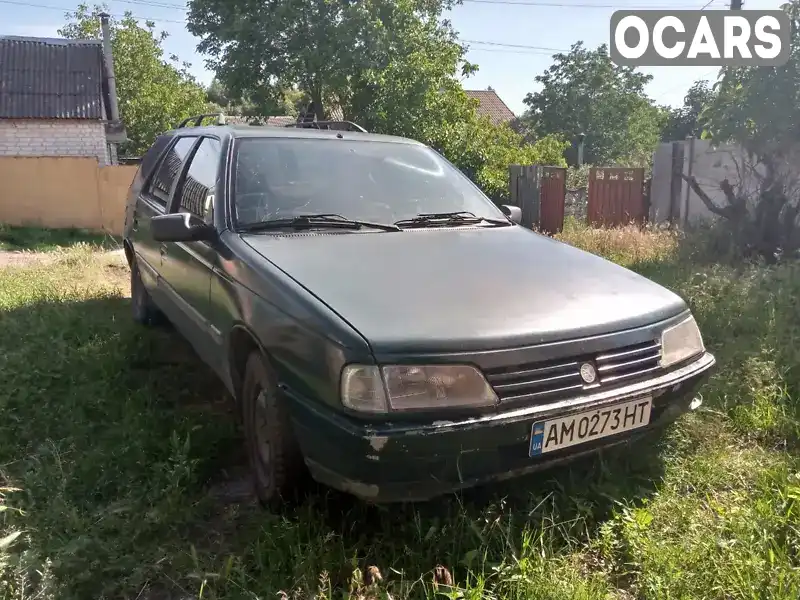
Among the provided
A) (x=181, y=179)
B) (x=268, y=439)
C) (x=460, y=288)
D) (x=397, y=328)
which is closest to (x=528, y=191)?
(x=181, y=179)

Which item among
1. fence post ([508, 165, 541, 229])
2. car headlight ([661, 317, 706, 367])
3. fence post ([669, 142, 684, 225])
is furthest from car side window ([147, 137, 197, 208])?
fence post ([669, 142, 684, 225])

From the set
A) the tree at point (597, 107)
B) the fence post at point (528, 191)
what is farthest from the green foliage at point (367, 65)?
the tree at point (597, 107)

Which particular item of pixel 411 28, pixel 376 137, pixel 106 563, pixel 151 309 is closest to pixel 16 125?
pixel 411 28

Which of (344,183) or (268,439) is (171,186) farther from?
(268,439)

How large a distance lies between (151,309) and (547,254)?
324 centimetres

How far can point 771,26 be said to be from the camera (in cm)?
745

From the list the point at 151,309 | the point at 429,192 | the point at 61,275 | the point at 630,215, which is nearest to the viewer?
the point at 429,192

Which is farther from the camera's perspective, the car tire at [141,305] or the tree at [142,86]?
the tree at [142,86]

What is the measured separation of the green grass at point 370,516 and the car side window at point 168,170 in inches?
47.5

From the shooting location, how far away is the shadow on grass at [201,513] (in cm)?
230

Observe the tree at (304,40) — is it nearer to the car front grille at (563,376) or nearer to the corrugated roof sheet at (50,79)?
the corrugated roof sheet at (50,79)

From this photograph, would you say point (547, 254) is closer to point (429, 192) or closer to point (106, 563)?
point (429, 192)

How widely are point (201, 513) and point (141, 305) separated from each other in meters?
2.87

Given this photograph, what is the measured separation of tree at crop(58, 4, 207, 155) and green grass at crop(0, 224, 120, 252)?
43.4 feet
